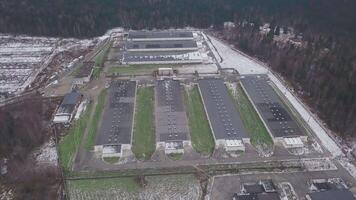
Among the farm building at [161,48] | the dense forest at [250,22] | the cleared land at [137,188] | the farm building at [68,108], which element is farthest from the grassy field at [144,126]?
the dense forest at [250,22]

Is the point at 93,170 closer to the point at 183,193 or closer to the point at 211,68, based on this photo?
the point at 183,193

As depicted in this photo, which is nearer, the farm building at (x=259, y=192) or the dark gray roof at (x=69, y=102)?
the farm building at (x=259, y=192)

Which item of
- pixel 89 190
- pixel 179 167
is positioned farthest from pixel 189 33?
pixel 89 190

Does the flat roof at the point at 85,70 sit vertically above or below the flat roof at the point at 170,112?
above

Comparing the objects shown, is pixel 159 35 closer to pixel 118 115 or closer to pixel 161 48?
pixel 161 48

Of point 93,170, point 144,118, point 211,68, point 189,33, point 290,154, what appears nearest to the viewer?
point 93,170

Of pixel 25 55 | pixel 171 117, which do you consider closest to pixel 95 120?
pixel 171 117

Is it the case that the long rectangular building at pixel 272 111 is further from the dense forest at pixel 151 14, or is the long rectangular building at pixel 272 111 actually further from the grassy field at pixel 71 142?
the dense forest at pixel 151 14
